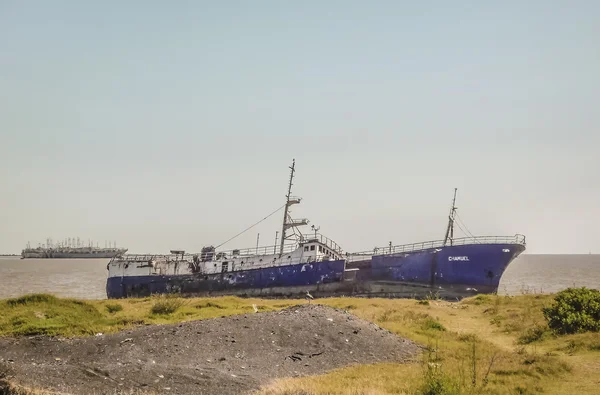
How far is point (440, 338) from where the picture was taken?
21.4 meters

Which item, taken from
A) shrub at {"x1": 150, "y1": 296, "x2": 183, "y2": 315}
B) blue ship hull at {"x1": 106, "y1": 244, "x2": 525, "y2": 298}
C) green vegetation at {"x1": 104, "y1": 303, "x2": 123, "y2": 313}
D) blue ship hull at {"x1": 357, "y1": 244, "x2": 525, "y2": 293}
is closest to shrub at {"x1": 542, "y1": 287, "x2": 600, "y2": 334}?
blue ship hull at {"x1": 357, "y1": 244, "x2": 525, "y2": 293}

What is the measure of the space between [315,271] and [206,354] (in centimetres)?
2461

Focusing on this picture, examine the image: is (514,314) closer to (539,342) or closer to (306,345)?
(539,342)

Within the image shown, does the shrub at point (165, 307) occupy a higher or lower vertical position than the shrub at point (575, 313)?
lower

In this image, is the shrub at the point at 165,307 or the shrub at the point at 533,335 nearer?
the shrub at the point at 533,335

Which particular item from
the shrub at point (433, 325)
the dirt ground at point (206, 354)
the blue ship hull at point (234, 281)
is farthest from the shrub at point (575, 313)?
the blue ship hull at point (234, 281)

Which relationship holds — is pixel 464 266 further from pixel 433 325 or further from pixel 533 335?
pixel 533 335

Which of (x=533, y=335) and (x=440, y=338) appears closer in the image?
(x=533, y=335)

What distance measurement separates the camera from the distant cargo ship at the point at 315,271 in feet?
129

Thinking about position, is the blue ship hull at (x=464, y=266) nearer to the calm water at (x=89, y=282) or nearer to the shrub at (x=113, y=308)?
the calm water at (x=89, y=282)

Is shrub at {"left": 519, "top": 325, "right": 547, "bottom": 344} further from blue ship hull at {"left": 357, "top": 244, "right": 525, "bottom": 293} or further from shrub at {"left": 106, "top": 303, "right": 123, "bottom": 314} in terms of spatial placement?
shrub at {"left": 106, "top": 303, "right": 123, "bottom": 314}

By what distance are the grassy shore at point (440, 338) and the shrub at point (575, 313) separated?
791mm

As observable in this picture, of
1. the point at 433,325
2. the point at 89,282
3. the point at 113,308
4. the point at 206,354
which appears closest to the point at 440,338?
the point at 433,325

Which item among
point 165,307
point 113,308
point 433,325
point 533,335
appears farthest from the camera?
point 113,308
